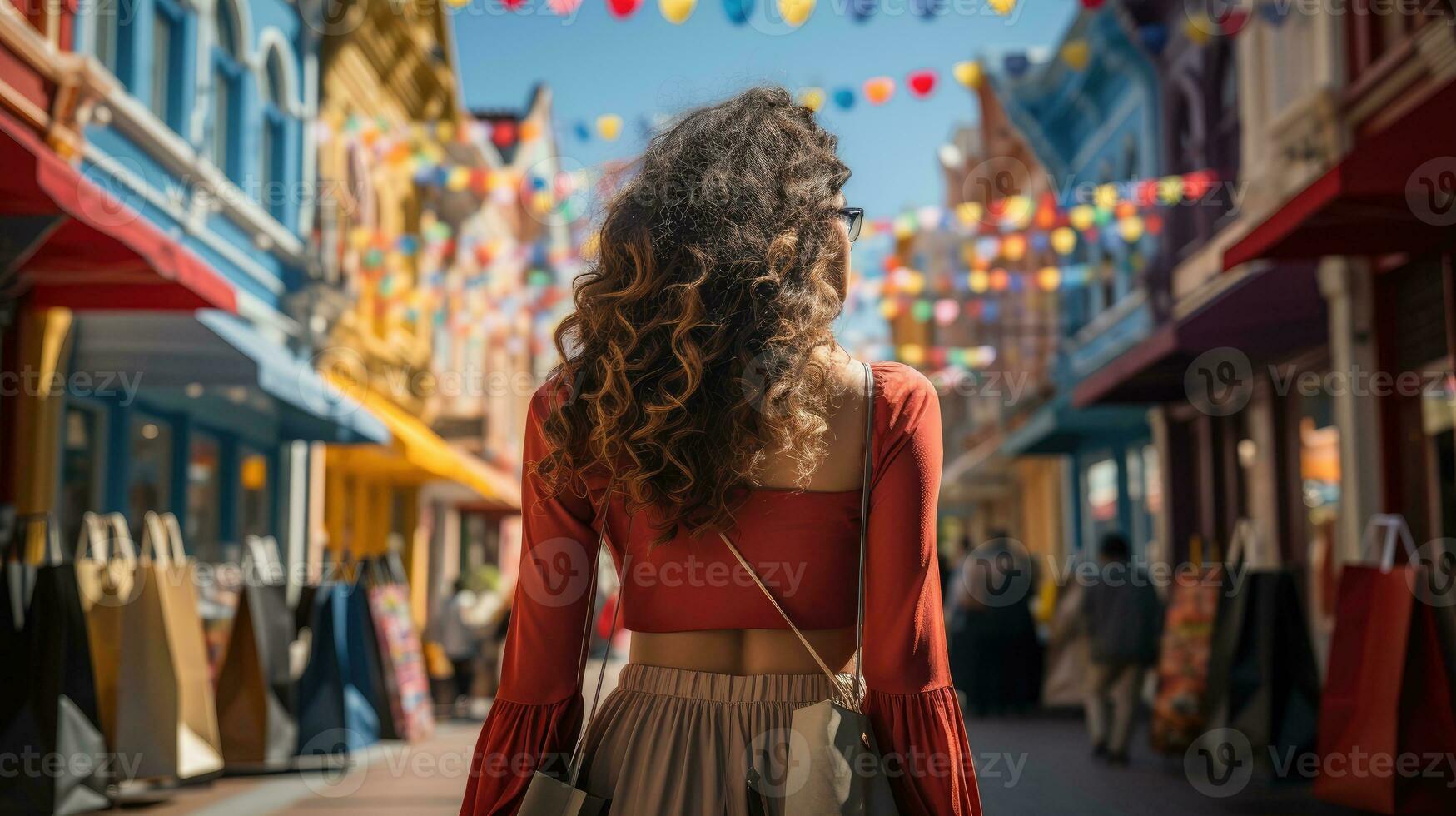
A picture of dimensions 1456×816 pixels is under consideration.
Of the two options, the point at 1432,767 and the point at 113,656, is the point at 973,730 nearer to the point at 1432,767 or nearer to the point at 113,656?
the point at 1432,767

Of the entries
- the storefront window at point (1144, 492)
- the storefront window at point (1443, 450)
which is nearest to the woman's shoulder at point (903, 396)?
the storefront window at point (1443, 450)

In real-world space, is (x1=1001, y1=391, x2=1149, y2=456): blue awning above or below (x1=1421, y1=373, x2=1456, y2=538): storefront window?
above

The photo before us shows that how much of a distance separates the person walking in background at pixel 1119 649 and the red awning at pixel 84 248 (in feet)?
19.4

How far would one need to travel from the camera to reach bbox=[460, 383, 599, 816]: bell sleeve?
2.08 metres

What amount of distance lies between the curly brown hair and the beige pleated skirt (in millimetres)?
252

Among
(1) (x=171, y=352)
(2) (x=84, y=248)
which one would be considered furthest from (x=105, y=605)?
(1) (x=171, y=352)

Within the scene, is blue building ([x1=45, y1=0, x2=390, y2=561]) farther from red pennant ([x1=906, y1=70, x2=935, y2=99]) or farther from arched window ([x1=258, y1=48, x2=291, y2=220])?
red pennant ([x1=906, y1=70, x2=935, y2=99])

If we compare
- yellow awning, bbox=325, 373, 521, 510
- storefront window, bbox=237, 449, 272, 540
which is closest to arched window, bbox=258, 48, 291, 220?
yellow awning, bbox=325, 373, 521, 510

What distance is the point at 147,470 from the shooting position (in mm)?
12164

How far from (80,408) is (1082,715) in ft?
30.2

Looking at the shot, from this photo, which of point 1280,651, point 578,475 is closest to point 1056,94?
point 1280,651

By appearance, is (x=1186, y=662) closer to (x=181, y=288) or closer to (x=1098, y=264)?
(x=181, y=288)

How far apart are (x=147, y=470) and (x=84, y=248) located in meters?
5.46

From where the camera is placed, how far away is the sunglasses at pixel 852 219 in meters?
2.17
